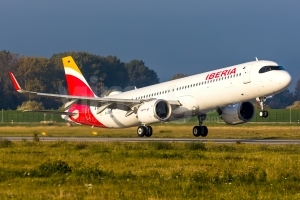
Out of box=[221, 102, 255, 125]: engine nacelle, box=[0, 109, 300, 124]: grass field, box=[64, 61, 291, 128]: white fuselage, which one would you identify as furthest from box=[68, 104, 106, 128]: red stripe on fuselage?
box=[221, 102, 255, 125]: engine nacelle

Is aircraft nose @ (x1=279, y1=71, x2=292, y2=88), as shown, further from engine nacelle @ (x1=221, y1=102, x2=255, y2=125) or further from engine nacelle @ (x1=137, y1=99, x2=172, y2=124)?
engine nacelle @ (x1=137, y1=99, x2=172, y2=124)

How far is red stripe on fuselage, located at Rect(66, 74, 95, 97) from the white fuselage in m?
6.93

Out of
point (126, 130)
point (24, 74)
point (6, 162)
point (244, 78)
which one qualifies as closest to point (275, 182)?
point (6, 162)

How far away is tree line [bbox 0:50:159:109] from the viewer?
348 ft

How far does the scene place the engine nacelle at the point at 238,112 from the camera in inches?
1688

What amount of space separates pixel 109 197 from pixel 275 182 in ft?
15.4

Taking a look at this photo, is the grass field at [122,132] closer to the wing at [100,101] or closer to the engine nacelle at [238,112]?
the wing at [100,101]

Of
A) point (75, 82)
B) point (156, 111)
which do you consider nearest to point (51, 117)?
point (75, 82)

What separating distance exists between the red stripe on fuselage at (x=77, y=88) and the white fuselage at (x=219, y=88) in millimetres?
6925

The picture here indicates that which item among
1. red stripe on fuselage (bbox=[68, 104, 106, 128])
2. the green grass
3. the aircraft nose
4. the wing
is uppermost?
the aircraft nose

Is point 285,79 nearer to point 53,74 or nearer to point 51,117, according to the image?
point 51,117

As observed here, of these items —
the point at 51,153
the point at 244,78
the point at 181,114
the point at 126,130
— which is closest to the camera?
the point at 51,153

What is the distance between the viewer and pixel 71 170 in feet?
63.5

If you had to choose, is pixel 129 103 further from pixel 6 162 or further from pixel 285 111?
pixel 285 111
